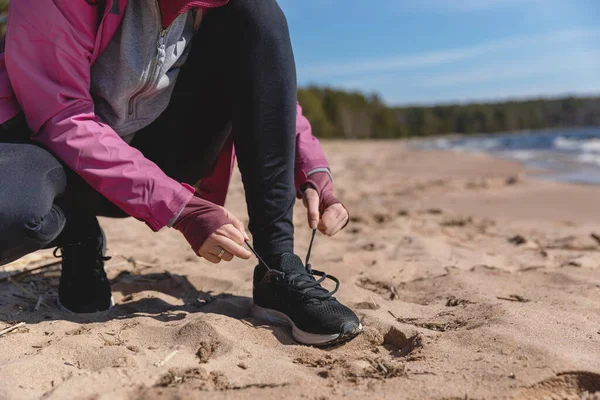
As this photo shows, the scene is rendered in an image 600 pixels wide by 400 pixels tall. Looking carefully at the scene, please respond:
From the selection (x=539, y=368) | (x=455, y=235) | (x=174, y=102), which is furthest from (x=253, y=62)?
(x=455, y=235)

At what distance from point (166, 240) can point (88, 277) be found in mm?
1089

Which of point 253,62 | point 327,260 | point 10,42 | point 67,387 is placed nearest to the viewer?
point 67,387

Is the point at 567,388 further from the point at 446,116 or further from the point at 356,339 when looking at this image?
the point at 446,116

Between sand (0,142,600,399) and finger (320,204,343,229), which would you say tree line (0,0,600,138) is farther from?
finger (320,204,343,229)

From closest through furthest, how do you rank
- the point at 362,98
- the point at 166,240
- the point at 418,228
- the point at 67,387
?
the point at 67,387, the point at 166,240, the point at 418,228, the point at 362,98

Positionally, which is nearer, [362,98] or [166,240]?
[166,240]

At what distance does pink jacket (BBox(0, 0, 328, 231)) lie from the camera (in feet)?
4.21

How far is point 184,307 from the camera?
1728 millimetres

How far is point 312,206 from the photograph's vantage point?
5.33 ft

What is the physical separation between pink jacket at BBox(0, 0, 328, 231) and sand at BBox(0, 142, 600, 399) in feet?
1.13

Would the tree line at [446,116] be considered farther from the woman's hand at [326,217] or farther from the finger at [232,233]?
the finger at [232,233]

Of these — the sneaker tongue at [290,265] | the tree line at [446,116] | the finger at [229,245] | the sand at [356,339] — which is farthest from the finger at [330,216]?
the tree line at [446,116]

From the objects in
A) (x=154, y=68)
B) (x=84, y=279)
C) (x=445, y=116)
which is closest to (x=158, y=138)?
(x=154, y=68)

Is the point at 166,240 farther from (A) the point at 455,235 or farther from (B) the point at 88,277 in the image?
(A) the point at 455,235
